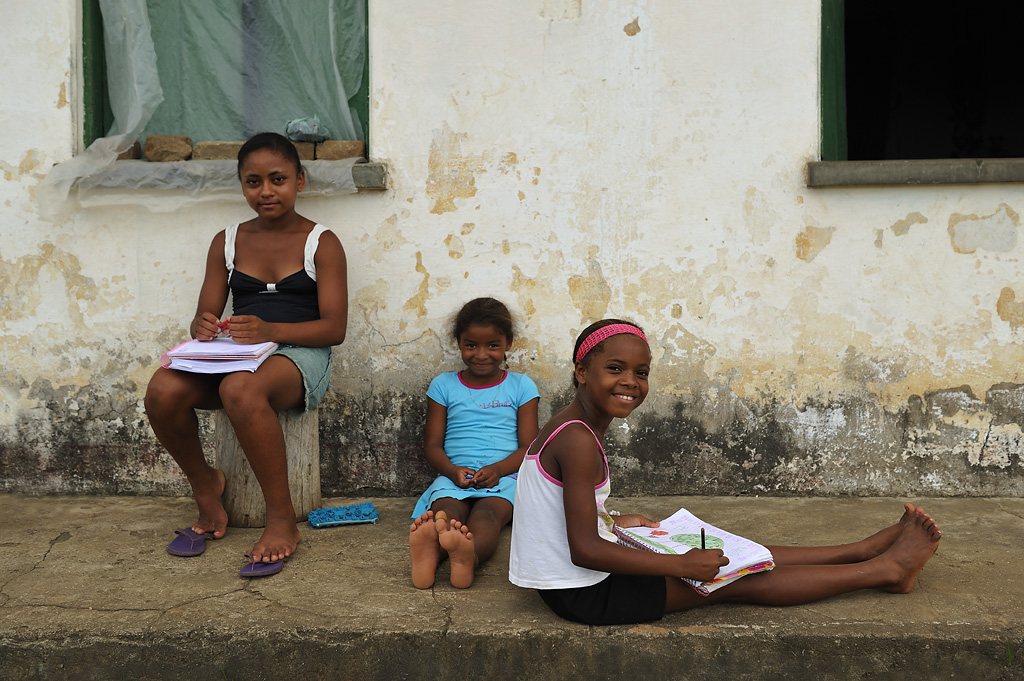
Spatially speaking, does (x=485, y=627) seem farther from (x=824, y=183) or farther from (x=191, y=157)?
(x=191, y=157)

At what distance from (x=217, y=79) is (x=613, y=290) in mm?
1984

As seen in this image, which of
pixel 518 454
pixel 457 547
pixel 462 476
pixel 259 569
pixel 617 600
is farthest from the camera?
pixel 518 454

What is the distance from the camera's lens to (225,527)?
305 centimetres

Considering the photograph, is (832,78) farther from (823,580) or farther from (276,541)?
(276,541)

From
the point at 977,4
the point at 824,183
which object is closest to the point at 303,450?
the point at 824,183

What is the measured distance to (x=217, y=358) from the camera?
2.92m

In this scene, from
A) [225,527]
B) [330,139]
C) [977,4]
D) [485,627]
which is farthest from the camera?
[977,4]

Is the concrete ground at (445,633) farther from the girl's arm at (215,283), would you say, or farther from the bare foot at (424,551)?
the girl's arm at (215,283)

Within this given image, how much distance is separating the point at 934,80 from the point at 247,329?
610 centimetres

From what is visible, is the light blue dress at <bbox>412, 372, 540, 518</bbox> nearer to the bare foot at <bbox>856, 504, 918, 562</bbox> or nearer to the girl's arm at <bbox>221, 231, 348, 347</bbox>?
the girl's arm at <bbox>221, 231, 348, 347</bbox>

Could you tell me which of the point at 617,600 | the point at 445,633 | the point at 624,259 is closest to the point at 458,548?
the point at 445,633

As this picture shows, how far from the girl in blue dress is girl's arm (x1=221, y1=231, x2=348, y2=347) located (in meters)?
0.48

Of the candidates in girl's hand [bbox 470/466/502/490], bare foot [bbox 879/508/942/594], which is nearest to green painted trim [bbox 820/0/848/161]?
bare foot [bbox 879/508/942/594]

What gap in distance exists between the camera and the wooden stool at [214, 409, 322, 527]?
A: 3137mm
